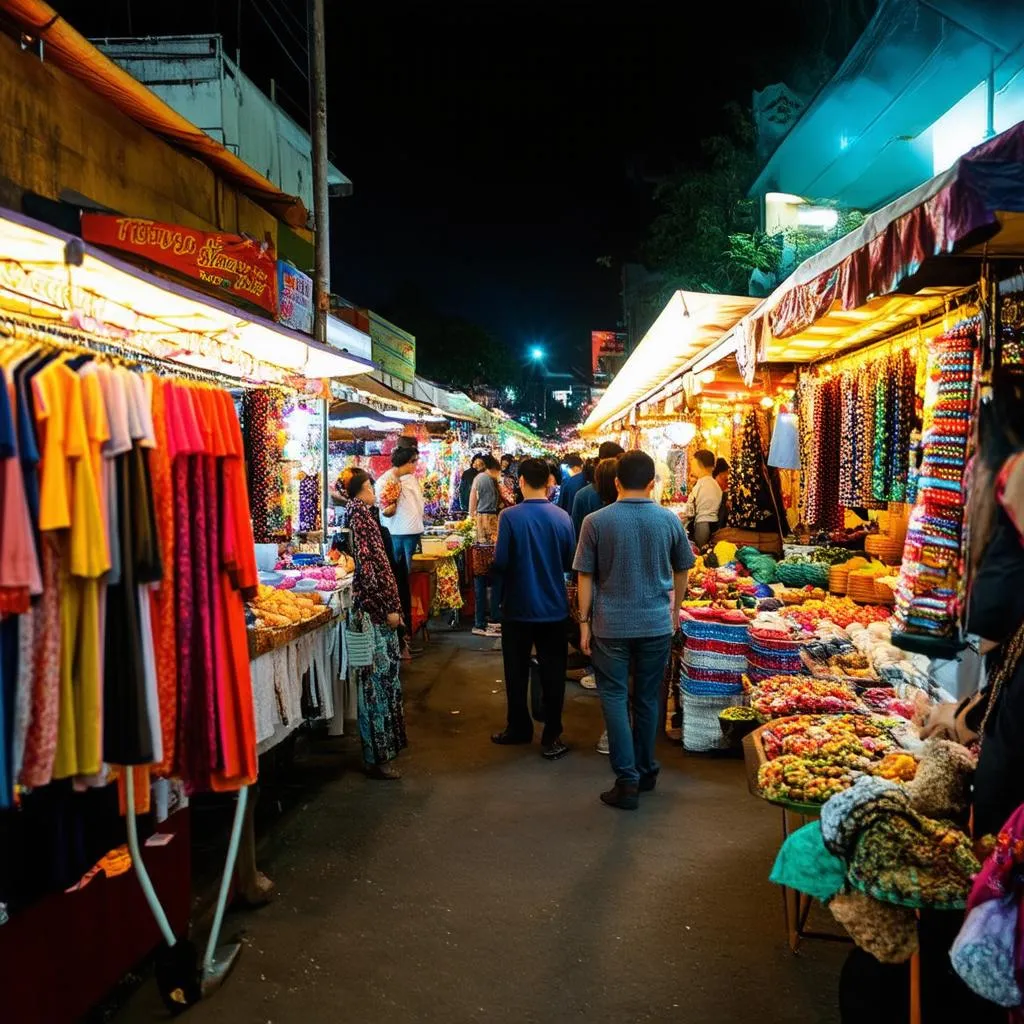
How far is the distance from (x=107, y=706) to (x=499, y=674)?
6.86 metres

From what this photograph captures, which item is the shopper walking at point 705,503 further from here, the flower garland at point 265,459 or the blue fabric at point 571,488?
the flower garland at point 265,459

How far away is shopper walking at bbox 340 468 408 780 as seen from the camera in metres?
5.71

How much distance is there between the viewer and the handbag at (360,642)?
5.70 m

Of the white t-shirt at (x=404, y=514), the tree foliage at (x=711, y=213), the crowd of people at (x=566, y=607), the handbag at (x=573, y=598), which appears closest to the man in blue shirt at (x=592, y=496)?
the handbag at (x=573, y=598)

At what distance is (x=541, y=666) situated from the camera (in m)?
6.55

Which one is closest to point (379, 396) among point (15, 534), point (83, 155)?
point (83, 155)

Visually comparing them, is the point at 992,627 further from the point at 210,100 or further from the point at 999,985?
the point at 210,100

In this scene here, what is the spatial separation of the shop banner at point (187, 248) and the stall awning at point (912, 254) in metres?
3.90

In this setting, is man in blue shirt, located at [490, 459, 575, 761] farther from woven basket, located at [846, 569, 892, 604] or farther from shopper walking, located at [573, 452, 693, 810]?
woven basket, located at [846, 569, 892, 604]

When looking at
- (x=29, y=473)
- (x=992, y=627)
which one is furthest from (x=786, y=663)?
(x=29, y=473)

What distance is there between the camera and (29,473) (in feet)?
6.82

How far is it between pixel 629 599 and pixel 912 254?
2794 millimetres

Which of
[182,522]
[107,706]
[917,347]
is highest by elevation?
[917,347]

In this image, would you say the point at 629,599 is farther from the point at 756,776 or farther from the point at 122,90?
the point at 122,90
